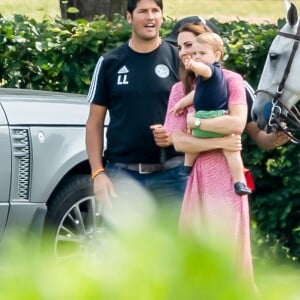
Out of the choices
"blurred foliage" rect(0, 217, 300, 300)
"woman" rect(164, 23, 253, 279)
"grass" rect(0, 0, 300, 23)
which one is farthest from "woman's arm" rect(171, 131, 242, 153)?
"grass" rect(0, 0, 300, 23)

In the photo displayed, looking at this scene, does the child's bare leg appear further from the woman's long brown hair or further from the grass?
the grass

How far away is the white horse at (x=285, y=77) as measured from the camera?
648 centimetres

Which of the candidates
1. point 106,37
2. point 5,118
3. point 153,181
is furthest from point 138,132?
point 106,37

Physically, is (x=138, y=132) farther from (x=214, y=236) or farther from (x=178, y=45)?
(x=214, y=236)

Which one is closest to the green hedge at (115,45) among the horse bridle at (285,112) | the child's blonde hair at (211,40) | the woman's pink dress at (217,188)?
the horse bridle at (285,112)

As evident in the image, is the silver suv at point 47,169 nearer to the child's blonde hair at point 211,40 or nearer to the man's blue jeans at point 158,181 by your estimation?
the man's blue jeans at point 158,181

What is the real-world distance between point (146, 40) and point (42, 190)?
1.72 metres

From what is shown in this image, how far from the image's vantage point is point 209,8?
32.6 m

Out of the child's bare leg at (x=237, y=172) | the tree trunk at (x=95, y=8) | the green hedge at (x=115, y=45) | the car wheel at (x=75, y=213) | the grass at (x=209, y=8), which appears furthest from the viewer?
the grass at (x=209, y=8)

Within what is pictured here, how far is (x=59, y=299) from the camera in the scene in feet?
4.11

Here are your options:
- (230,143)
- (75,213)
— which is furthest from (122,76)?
(75,213)

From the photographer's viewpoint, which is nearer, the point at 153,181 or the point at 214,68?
the point at 214,68

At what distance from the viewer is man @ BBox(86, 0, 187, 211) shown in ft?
18.2

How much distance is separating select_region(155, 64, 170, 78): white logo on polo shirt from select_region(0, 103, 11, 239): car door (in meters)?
1.46
